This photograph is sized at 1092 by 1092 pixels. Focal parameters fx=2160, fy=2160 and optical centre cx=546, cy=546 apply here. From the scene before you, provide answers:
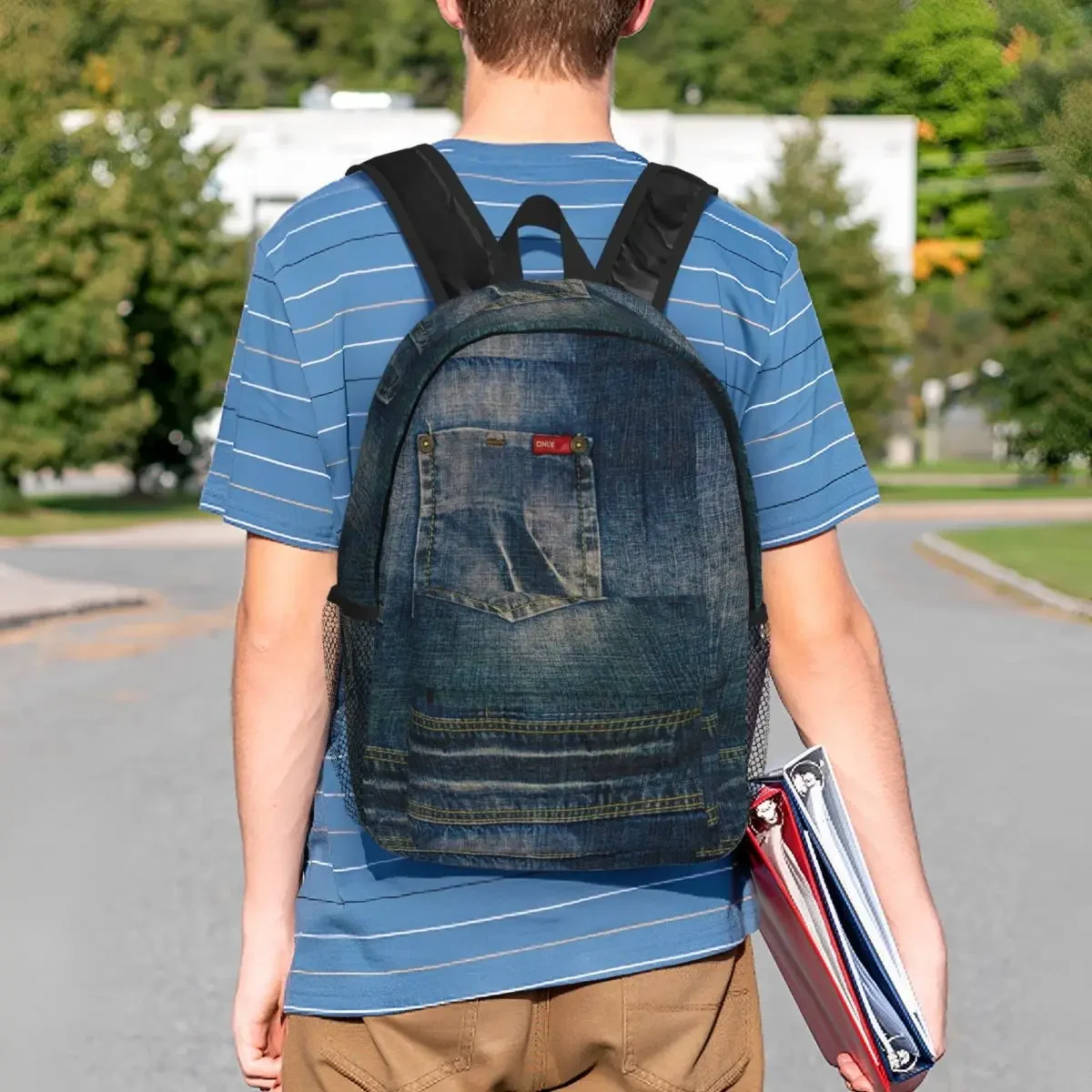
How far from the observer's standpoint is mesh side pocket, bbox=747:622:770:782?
2.10 m

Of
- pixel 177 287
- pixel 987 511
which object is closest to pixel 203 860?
pixel 987 511

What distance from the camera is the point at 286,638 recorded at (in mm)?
2127

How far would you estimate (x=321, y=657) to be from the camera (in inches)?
84.0

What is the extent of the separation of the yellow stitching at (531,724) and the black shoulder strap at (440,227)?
407 mm

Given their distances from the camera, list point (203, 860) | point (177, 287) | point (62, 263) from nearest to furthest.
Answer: point (203, 860) < point (62, 263) < point (177, 287)

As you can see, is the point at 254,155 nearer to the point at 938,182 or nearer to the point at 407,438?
the point at 938,182

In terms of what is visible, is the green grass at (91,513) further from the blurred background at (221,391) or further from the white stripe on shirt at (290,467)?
the white stripe on shirt at (290,467)

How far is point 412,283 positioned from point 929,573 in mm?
22949

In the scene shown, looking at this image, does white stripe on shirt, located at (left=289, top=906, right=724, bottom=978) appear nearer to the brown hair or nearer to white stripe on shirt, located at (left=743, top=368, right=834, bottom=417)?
white stripe on shirt, located at (left=743, top=368, right=834, bottom=417)

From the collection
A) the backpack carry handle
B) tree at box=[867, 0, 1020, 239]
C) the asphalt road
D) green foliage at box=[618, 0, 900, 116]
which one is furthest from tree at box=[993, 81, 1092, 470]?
green foliage at box=[618, 0, 900, 116]

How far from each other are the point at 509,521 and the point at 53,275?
36844 millimetres

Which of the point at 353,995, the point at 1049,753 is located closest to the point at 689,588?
the point at 353,995

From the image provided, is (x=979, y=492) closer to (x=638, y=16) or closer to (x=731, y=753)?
(x=638, y=16)

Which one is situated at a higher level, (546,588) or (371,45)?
(371,45)
